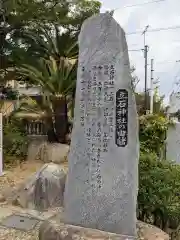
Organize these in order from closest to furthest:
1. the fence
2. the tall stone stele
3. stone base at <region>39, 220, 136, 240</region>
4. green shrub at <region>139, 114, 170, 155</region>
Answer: stone base at <region>39, 220, 136, 240</region>, the tall stone stele, green shrub at <region>139, 114, 170, 155</region>, the fence

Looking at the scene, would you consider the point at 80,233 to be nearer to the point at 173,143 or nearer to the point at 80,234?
the point at 80,234

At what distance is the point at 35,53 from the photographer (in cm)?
1283

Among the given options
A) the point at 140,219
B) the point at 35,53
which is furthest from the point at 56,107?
the point at 140,219

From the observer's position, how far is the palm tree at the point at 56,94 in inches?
378

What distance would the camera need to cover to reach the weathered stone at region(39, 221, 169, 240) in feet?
11.1

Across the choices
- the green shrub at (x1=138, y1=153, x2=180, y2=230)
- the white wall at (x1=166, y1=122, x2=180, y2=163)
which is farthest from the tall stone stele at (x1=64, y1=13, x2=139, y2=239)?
the white wall at (x1=166, y1=122, x2=180, y2=163)

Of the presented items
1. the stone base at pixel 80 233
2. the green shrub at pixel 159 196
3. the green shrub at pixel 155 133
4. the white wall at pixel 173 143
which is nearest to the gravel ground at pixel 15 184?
the stone base at pixel 80 233

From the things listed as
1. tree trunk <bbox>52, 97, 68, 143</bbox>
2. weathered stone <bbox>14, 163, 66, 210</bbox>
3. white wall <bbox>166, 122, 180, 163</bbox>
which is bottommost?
weathered stone <bbox>14, 163, 66, 210</bbox>

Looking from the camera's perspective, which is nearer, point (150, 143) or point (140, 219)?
point (140, 219)

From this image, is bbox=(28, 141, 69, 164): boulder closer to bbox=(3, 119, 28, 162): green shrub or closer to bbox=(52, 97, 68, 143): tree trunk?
bbox=(3, 119, 28, 162): green shrub

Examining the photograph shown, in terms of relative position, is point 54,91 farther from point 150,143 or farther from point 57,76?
point 150,143

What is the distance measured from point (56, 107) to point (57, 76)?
35.6 inches

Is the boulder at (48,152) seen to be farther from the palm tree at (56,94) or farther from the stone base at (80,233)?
the stone base at (80,233)

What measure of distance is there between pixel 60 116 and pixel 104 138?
609 cm
